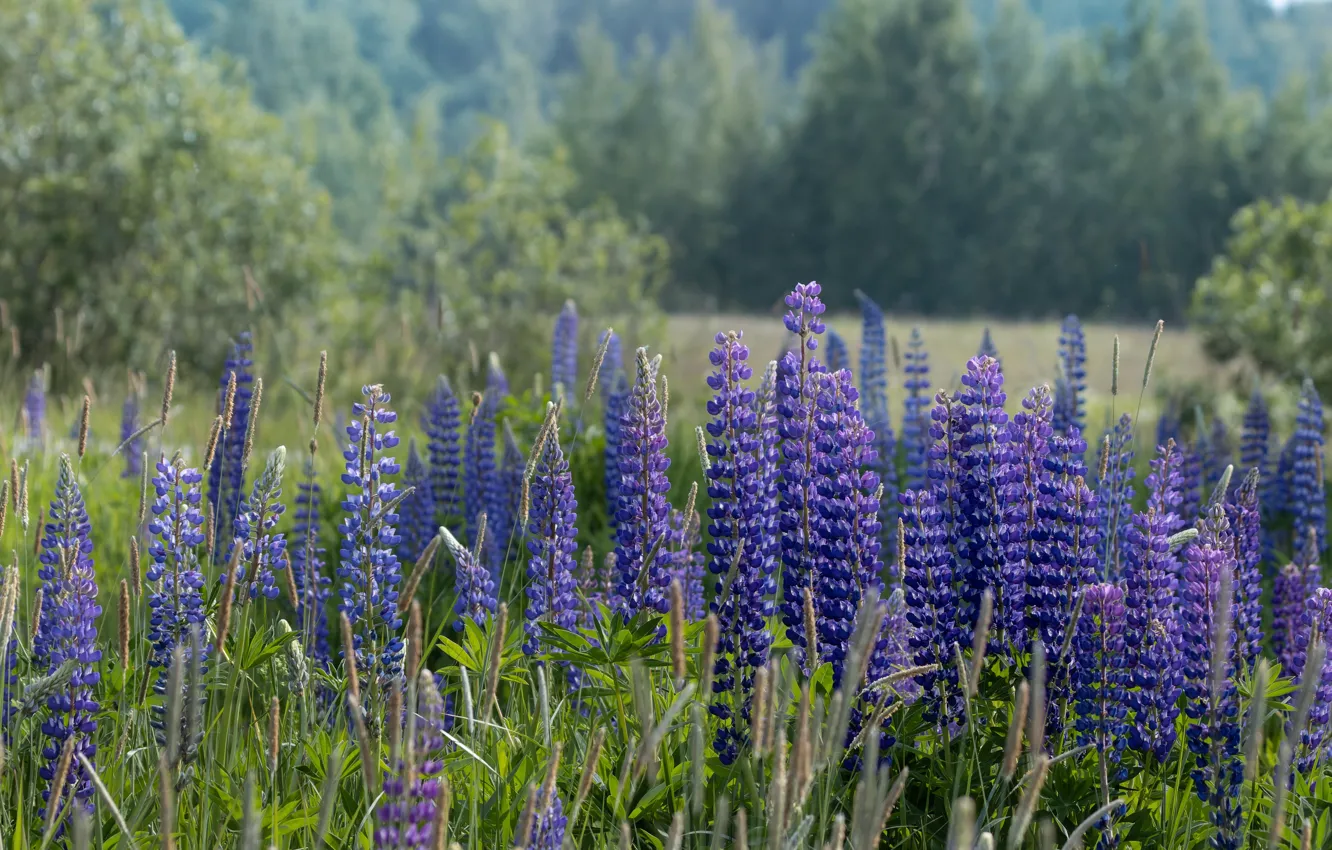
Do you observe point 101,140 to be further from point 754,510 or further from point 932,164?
point 932,164

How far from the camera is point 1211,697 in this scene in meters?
2.53

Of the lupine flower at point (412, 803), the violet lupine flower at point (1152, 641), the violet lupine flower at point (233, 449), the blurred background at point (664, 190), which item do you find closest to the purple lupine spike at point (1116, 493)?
the violet lupine flower at point (1152, 641)

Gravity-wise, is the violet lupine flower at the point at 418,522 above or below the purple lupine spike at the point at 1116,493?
below

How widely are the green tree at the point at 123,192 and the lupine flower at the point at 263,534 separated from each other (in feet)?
36.4

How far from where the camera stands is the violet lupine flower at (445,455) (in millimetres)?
4836

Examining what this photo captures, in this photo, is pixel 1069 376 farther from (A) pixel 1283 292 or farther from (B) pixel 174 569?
(A) pixel 1283 292

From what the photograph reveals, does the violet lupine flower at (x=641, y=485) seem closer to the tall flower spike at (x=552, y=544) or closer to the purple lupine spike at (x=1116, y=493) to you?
the tall flower spike at (x=552, y=544)

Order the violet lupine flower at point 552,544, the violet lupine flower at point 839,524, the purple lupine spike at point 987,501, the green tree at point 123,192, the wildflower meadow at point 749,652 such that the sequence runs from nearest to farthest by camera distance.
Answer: the wildflower meadow at point 749,652 → the violet lupine flower at point 839,524 → the purple lupine spike at point 987,501 → the violet lupine flower at point 552,544 → the green tree at point 123,192

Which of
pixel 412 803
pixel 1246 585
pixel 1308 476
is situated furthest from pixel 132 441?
pixel 1308 476

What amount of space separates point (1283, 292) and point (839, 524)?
12.6m

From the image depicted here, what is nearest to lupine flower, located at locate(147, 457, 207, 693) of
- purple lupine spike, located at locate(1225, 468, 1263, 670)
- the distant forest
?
purple lupine spike, located at locate(1225, 468, 1263, 670)

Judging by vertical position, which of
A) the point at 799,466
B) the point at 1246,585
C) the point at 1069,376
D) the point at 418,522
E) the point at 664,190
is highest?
the point at 664,190

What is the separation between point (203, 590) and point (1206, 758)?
2254 millimetres

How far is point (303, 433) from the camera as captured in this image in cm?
734
